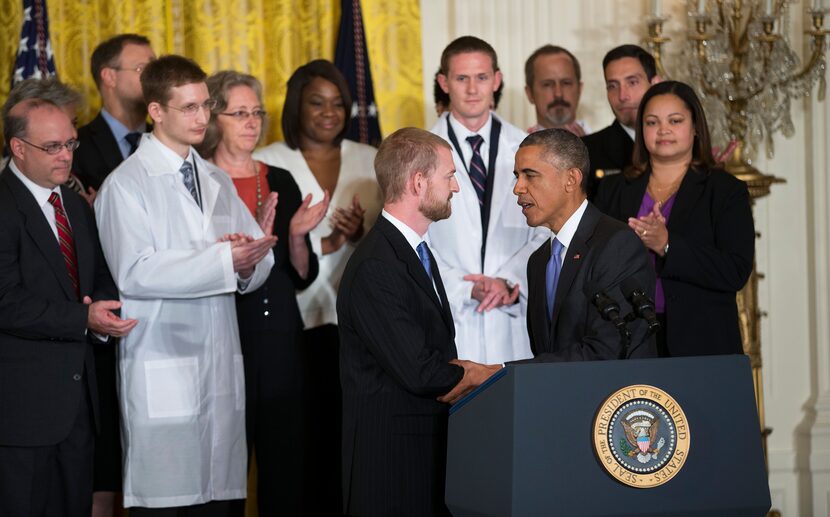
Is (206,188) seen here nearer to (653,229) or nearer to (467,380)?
(467,380)

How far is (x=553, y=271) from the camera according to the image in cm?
354

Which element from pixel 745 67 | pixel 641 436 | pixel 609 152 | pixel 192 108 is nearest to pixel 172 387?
pixel 192 108

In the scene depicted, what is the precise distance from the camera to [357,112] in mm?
5809

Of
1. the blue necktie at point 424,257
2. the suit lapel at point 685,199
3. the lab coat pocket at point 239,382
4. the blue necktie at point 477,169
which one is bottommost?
the lab coat pocket at point 239,382

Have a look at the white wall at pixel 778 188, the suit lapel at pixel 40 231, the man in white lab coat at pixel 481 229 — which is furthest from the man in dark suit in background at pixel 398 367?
the white wall at pixel 778 188

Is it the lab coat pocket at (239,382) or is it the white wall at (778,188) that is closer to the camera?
the lab coat pocket at (239,382)

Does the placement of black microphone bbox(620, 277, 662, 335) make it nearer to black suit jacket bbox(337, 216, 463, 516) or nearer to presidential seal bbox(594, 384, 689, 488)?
presidential seal bbox(594, 384, 689, 488)

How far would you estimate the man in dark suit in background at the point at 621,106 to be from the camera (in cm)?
489

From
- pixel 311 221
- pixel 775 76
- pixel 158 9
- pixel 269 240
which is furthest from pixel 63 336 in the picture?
pixel 775 76

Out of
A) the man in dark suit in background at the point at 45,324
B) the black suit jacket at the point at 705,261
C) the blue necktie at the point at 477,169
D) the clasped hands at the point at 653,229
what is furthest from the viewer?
the blue necktie at the point at 477,169

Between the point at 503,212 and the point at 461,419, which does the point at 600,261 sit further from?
the point at 503,212

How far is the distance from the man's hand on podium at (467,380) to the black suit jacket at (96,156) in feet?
6.65

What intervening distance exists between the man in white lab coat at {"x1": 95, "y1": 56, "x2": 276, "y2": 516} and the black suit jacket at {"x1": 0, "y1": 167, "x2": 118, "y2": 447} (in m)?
0.20

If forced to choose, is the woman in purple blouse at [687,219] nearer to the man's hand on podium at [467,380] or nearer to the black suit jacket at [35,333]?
the man's hand on podium at [467,380]
